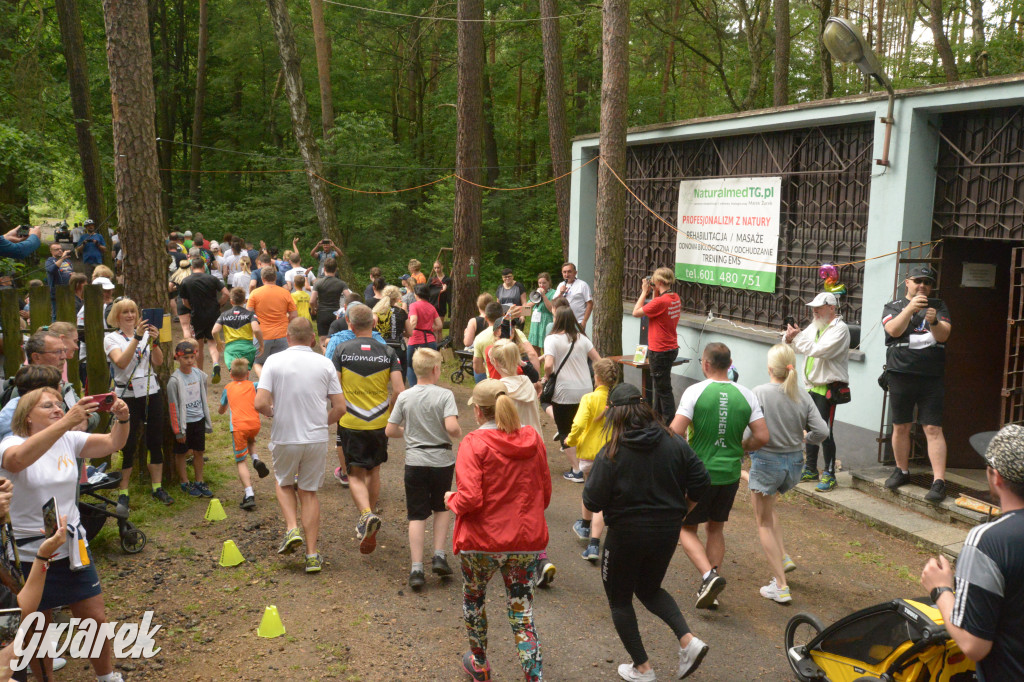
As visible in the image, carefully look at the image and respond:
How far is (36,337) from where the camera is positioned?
4.90 m

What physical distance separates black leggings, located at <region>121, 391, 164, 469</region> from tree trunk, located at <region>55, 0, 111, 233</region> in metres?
11.6

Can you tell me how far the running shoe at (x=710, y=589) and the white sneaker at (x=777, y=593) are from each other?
0.74 metres

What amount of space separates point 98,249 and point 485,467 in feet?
46.9

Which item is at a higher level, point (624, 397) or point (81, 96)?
point (81, 96)

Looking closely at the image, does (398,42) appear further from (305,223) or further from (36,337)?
(36,337)

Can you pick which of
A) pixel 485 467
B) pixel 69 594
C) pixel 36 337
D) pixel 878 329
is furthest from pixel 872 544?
pixel 36 337

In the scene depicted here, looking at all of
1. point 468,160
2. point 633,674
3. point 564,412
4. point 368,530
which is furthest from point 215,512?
point 468,160

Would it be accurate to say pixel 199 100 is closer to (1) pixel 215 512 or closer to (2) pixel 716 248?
(2) pixel 716 248

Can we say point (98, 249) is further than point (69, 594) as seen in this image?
Yes

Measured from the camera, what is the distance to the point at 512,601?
4449 millimetres

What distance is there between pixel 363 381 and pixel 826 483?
5.01 meters

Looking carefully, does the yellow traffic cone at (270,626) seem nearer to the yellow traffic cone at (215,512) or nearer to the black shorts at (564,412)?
the yellow traffic cone at (215,512)

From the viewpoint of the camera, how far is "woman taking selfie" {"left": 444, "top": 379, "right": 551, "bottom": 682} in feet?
14.5

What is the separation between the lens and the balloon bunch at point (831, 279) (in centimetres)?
870
